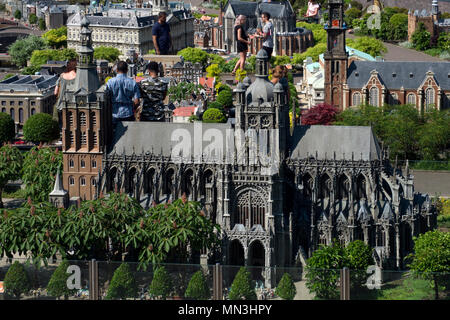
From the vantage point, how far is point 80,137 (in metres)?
138

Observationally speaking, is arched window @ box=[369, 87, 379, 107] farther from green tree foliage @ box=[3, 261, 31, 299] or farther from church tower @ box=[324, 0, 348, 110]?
green tree foliage @ box=[3, 261, 31, 299]

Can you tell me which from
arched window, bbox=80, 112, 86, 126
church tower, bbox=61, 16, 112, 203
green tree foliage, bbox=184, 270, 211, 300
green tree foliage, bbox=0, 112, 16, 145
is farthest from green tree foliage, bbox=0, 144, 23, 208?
green tree foliage, bbox=184, 270, 211, 300

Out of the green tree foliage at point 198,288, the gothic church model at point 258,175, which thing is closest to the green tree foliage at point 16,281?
the green tree foliage at point 198,288

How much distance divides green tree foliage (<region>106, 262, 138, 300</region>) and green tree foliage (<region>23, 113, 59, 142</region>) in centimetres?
7923

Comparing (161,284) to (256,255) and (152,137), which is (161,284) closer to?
(256,255)

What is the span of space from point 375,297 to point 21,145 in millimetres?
97347

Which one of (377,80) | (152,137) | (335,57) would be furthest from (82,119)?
(377,80)

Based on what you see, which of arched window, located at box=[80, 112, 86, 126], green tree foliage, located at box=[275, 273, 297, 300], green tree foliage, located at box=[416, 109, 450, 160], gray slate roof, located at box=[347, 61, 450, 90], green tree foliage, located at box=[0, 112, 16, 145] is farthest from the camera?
gray slate roof, located at box=[347, 61, 450, 90]

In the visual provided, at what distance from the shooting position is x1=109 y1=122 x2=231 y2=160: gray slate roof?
13562 centimetres

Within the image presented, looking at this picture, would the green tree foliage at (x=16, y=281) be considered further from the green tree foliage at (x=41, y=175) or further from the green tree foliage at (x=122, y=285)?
the green tree foliage at (x=41, y=175)

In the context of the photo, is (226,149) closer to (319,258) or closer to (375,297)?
(319,258)

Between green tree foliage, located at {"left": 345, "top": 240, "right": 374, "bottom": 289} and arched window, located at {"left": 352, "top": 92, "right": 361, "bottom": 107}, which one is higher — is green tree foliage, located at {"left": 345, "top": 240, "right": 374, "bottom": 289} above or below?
below

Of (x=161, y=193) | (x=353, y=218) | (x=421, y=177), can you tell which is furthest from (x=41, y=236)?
(x=421, y=177)

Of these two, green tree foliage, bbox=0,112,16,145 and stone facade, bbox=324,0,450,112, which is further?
stone facade, bbox=324,0,450,112
